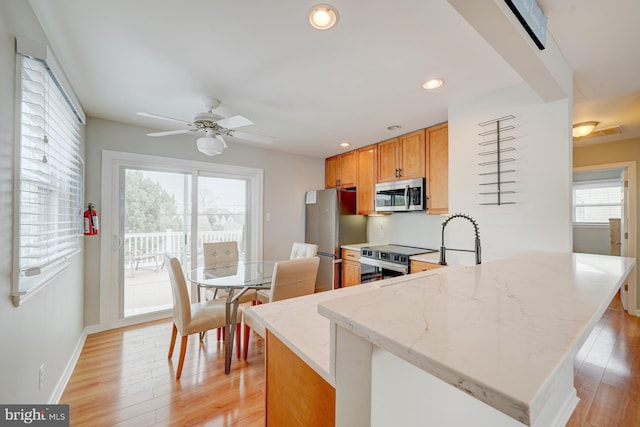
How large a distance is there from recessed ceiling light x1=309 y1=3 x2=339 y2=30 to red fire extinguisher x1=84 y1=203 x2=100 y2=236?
275 cm

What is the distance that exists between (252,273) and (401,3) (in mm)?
2420

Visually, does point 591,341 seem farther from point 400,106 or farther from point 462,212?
point 400,106

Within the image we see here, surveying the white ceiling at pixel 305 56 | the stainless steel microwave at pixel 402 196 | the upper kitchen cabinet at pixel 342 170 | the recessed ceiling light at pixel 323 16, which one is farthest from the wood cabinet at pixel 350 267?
the recessed ceiling light at pixel 323 16

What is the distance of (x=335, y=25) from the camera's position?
57.2 inches

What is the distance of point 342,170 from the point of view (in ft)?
14.1

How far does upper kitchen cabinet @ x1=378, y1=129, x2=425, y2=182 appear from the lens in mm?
3112

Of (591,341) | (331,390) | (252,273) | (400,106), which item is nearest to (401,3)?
(400,106)

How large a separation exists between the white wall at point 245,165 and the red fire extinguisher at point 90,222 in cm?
29

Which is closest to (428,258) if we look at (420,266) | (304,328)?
(420,266)

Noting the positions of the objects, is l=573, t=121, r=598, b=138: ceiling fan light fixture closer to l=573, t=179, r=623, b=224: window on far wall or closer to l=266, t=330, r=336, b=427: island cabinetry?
l=573, t=179, r=623, b=224: window on far wall

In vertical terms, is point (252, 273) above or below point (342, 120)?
below

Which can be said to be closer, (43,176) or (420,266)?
(43,176)

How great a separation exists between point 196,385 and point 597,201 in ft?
25.1

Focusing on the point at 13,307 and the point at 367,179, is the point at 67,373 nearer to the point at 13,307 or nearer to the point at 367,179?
the point at 13,307
